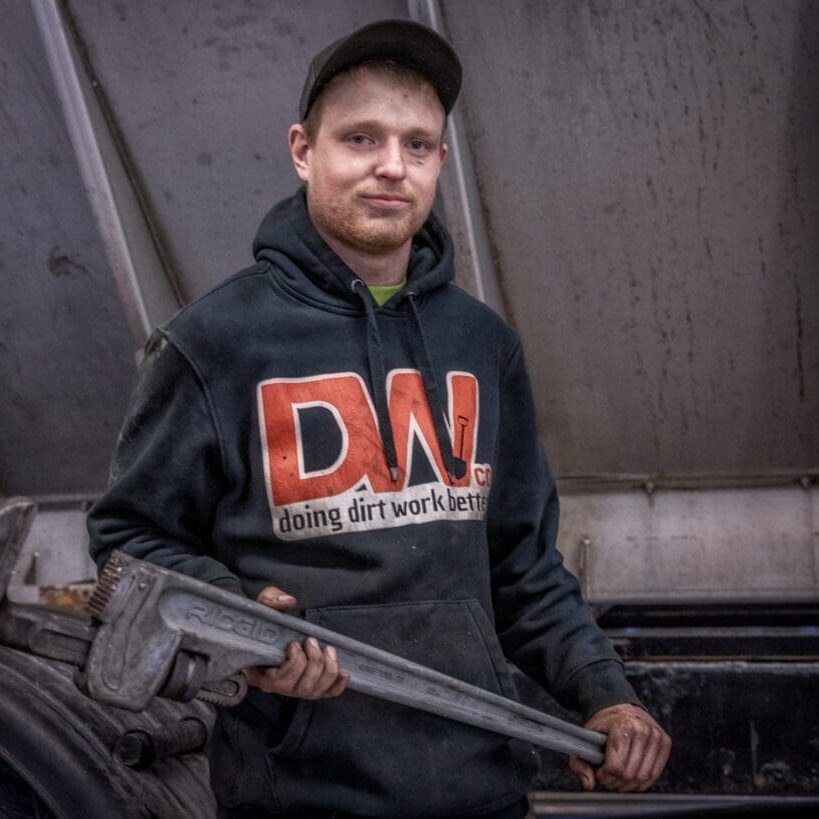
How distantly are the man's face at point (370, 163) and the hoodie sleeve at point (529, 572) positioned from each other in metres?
0.33

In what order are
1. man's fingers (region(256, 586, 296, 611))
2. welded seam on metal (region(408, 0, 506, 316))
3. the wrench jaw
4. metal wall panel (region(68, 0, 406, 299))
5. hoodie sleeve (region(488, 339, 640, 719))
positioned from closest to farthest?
the wrench jaw, man's fingers (region(256, 586, 296, 611)), hoodie sleeve (region(488, 339, 640, 719)), welded seam on metal (region(408, 0, 506, 316)), metal wall panel (region(68, 0, 406, 299))

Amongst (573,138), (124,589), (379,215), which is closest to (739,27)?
(573,138)

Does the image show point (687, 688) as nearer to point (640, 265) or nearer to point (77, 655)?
point (640, 265)

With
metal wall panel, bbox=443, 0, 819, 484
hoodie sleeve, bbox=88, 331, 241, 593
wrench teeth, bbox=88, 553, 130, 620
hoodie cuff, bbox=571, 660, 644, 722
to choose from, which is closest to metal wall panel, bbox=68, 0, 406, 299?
metal wall panel, bbox=443, 0, 819, 484

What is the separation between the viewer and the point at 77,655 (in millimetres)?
1526

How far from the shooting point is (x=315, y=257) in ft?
6.01

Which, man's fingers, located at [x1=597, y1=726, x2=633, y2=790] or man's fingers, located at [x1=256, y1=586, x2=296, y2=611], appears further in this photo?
man's fingers, located at [x1=597, y1=726, x2=633, y2=790]

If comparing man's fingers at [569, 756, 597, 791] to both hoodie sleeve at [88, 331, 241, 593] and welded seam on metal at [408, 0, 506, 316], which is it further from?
welded seam on metal at [408, 0, 506, 316]

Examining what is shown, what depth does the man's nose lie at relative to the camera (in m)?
1.80

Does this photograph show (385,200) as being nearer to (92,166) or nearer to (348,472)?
(348,472)

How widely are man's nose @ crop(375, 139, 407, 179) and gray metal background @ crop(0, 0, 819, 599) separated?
94cm

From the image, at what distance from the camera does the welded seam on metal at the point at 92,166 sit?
2789 millimetres

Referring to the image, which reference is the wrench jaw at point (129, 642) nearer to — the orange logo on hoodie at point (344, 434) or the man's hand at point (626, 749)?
the orange logo on hoodie at point (344, 434)

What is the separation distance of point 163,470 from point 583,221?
1458 millimetres
